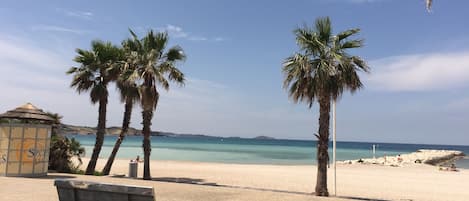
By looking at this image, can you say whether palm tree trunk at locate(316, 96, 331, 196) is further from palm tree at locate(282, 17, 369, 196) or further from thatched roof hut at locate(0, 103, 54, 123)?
thatched roof hut at locate(0, 103, 54, 123)

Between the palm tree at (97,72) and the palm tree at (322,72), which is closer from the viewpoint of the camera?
the palm tree at (322,72)

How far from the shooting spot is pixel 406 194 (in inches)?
656

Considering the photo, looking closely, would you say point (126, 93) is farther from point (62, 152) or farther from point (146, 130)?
point (62, 152)

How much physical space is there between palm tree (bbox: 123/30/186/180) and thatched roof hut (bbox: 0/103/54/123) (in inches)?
140

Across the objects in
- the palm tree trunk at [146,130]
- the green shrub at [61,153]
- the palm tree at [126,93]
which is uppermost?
the palm tree at [126,93]

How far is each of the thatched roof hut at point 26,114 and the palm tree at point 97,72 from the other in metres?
3.63

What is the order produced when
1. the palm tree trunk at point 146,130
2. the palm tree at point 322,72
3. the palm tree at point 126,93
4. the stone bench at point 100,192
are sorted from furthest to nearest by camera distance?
the palm tree at point 126,93 < the palm tree trunk at point 146,130 < the palm tree at point 322,72 < the stone bench at point 100,192

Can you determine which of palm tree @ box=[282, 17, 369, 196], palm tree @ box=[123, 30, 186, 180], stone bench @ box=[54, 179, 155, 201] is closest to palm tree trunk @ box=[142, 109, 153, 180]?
palm tree @ box=[123, 30, 186, 180]

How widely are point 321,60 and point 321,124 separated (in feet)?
6.45

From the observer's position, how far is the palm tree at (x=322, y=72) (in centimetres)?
1290

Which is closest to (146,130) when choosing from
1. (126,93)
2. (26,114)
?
(126,93)

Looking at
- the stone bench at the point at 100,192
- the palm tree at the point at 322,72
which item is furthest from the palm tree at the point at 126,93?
the stone bench at the point at 100,192

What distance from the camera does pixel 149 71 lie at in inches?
675

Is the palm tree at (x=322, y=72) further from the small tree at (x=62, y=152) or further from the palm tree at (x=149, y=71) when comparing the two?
the small tree at (x=62, y=152)
